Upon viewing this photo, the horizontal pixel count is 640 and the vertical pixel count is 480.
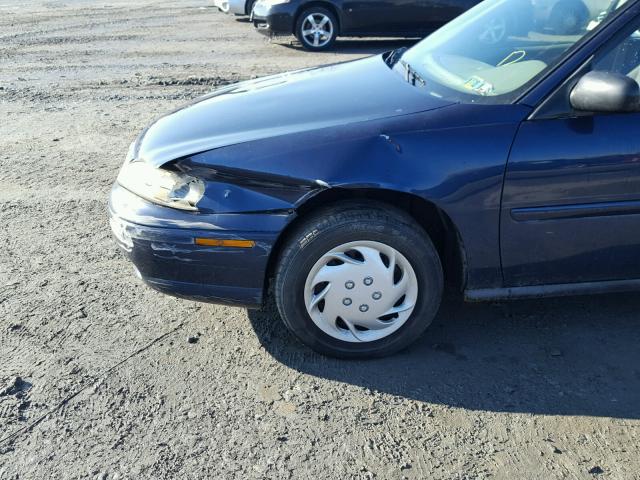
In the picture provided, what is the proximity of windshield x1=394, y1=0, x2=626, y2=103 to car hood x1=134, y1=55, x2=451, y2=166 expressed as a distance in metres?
0.17

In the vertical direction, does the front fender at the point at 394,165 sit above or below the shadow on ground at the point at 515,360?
above

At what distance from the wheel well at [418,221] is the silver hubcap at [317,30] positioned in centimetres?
883

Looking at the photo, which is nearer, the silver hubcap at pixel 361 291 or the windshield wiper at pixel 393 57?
the silver hubcap at pixel 361 291

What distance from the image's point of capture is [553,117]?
292 cm

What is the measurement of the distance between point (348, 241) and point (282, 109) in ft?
2.59

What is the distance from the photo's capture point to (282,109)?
10.9ft

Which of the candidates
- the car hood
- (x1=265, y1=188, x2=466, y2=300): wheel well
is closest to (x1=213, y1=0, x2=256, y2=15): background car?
the car hood

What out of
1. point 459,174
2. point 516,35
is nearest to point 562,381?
point 459,174

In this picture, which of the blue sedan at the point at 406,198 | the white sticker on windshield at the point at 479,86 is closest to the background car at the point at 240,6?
the white sticker on windshield at the point at 479,86

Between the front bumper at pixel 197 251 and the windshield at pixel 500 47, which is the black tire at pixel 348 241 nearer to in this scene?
the front bumper at pixel 197 251

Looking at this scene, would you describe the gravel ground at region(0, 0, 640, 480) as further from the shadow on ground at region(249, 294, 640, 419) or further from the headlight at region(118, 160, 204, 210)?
the headlight at region(118, 160, 204, 210)

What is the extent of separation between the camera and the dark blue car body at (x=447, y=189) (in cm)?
288

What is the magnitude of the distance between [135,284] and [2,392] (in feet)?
3.48

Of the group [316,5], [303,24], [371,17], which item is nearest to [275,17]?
[303,24]
